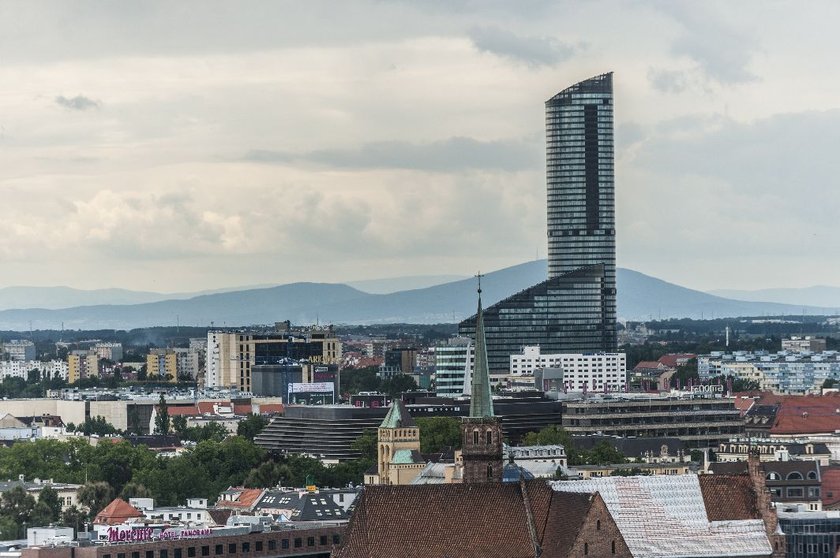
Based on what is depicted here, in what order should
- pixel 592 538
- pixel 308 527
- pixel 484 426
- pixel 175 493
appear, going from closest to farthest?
pixel 592 538 < pixel 484 426 < pixel 308 527 < pixel 175 493

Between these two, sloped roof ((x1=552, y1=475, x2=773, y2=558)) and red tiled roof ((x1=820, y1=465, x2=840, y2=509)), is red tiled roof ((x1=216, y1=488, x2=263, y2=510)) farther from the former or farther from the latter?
sloped roof ((x1=552, y1=475, x2=773, y2=558))

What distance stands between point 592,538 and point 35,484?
326 ft

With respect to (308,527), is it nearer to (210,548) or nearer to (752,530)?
(210,548)

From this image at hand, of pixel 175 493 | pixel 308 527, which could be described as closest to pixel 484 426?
pixel 308 527

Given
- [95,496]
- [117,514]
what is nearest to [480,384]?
[117,514]

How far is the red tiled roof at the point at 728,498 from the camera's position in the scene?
367 feet

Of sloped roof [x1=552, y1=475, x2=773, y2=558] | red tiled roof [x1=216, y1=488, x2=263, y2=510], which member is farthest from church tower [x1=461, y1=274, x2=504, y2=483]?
red tiled roof [x1=216, y1=488, x2=263, y2=510]

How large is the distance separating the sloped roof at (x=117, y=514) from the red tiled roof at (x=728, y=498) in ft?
178

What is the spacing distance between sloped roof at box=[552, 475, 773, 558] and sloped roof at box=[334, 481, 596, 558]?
2144mm

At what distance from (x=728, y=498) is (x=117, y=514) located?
→ 5833 cm

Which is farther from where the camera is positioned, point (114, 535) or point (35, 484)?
point (35, 484)

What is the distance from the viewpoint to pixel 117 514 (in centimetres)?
16062

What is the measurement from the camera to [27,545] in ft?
458

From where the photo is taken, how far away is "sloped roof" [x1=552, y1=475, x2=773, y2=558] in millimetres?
109750
